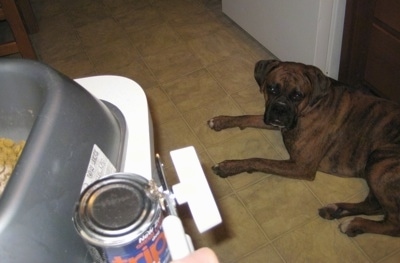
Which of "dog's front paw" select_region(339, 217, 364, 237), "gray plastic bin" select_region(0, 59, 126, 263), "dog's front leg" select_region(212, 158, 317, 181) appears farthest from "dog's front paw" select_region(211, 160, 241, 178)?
"gray plastic bin" select_region(0, 59, 126, 263)

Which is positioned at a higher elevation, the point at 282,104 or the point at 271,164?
the point at 282,104

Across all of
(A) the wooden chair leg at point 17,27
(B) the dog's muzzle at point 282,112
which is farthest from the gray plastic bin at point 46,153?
(A) the wooden chair leg at point 17,27

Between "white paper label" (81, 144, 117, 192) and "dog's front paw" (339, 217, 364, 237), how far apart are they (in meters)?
1.18

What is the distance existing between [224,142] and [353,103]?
1.95 feet

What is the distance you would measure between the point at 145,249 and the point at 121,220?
0.05 meters

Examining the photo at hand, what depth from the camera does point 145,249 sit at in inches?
17.2

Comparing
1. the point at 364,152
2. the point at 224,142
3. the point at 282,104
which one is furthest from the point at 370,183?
the point at 224,142

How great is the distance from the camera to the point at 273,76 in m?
1.53

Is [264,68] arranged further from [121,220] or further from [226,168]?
[121,220]

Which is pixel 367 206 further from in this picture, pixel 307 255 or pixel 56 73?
pixel 56 73

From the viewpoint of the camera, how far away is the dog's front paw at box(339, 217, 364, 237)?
1524 millimetres

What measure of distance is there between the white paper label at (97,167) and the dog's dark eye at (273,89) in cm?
103

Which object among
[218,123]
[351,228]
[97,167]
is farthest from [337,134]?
[97,167]

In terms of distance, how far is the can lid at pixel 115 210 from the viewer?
1.34 ft
